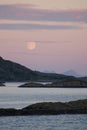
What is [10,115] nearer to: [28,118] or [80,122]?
[28,118]

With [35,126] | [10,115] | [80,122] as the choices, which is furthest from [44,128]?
[10,115]

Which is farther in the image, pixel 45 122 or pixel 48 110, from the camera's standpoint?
pixel 48 110

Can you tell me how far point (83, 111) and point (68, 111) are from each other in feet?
8.36

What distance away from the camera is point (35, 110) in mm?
111500

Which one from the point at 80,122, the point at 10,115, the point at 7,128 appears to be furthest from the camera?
the point at 10,115

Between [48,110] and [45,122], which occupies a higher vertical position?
[48,110]

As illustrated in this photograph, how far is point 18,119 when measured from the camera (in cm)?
10188

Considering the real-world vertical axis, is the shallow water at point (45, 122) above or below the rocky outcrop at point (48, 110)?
below

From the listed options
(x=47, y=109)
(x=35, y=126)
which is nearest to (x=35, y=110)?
(x=47, y=109)

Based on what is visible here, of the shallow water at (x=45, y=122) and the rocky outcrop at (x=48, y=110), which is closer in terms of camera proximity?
the shallow water at (x=45, y=122)

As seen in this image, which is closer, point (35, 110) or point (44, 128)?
point (44, 128)

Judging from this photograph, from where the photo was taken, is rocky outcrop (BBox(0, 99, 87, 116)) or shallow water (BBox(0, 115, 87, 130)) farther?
rocky outcrop (BBox(0, 99, 87, 116))

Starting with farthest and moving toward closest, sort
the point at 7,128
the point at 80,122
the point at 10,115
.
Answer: the point at 10,115
the point at 80,122
the point at 7,128

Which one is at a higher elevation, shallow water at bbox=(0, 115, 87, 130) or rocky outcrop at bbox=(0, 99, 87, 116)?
rocky outcrop at bbox=(0, 99, 87, 116)
